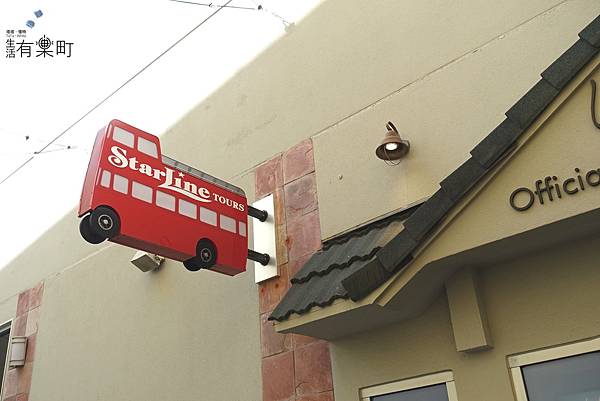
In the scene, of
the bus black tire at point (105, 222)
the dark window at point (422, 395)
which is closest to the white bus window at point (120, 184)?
the bus black tire at point (105, 222)

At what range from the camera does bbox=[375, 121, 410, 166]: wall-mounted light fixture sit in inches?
201

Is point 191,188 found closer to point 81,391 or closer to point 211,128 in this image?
point 211,128

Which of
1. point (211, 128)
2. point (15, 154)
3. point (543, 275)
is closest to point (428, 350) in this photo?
point (543, 275)

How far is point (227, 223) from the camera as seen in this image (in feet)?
18.1

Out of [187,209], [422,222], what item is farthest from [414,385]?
[187,209]

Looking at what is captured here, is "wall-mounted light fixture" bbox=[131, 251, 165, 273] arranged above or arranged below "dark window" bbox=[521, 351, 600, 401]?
above

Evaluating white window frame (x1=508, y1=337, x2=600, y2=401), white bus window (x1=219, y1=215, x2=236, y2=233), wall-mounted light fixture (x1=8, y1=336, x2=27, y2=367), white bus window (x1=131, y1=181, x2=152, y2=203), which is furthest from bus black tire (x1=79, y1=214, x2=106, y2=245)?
wall-mounted light fixture (x1=8, y1=336, x2=27, y2=367)

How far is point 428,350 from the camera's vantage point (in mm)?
4461

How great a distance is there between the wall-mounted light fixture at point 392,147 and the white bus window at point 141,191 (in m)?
1.94

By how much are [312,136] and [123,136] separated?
6.29ft

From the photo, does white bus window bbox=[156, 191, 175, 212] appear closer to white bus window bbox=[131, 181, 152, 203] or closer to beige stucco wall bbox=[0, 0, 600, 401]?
white bus window bbox=[131, 181, 152, 203]

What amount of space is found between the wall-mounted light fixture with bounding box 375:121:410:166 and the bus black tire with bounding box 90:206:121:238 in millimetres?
2209

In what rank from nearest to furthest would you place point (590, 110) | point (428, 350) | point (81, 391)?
point (590, 110), point (428, 350), point (81, 391)

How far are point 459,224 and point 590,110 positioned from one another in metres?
0.99
